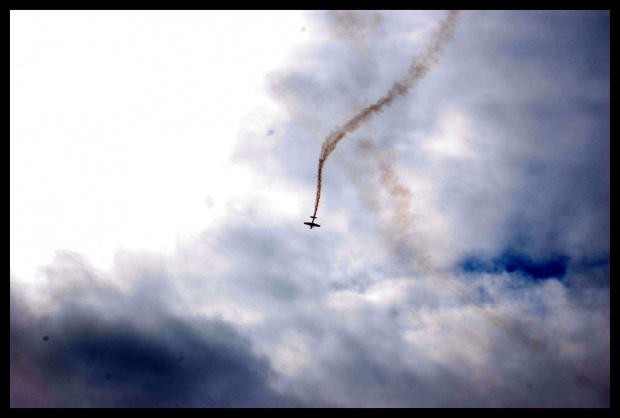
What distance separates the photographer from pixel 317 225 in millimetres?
112062

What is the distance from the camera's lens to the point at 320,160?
9625 centimetres
